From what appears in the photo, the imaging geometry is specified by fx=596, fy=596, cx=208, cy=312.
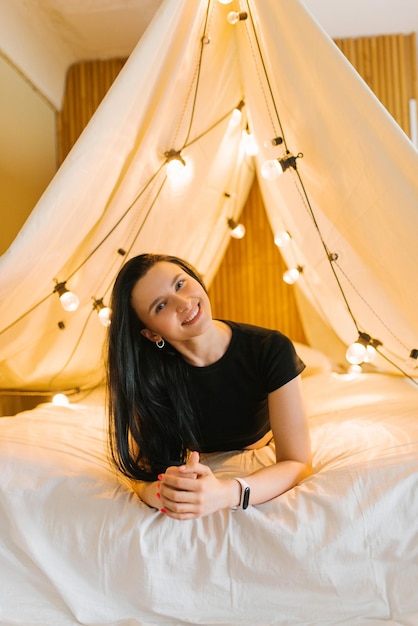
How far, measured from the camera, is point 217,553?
102 cm

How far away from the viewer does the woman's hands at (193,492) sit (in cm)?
101

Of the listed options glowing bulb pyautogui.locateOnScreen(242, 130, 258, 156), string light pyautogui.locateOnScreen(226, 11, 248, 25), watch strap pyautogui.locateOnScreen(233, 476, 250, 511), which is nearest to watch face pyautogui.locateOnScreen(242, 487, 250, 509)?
watch strap pyautogui.locateOnScreen(233, 476, 250, 511)

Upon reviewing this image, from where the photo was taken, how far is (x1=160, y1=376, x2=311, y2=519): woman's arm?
1015 mm

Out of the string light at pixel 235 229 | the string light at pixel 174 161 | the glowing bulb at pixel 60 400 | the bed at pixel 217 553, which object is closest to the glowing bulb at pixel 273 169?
the string light at pixel 174 161

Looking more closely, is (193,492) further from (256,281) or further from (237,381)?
(256,281)

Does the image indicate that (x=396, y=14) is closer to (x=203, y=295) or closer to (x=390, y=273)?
(x=390, y=273)

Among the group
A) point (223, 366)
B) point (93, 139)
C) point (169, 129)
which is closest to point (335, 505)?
point (223, 366)

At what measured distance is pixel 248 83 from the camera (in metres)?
1.84

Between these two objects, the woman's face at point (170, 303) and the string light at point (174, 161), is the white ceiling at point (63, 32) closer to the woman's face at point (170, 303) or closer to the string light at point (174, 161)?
the string light at point (174, 161)

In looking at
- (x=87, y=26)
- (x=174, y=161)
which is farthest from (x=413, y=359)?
(x=87, y=26)

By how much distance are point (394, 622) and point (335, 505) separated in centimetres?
20

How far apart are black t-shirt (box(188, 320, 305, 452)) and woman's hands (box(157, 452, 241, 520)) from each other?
0.29 m

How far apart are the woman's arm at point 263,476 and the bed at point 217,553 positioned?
0.04m

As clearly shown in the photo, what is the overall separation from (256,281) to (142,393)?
1.48 metres
